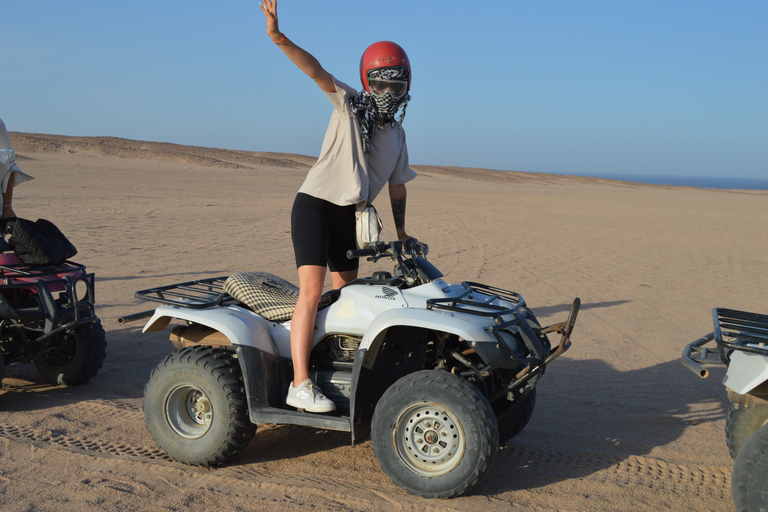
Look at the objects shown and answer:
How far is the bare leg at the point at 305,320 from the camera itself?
382cm

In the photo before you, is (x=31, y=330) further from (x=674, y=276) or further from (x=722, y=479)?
(x=674, y=276)

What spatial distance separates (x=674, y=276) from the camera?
1158 cm

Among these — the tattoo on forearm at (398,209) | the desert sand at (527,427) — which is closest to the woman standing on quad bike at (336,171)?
the tattoo on forearm at (398,209)

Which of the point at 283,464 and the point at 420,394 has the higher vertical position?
the point at 420,394

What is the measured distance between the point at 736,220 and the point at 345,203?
22990 millimetres

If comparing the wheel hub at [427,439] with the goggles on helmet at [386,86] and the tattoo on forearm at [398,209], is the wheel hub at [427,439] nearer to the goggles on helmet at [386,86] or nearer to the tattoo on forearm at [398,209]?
the tattoo on forearm at [398,209]

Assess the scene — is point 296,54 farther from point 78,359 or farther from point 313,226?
point 78,359

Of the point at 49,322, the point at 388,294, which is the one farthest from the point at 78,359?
the point at 388,294

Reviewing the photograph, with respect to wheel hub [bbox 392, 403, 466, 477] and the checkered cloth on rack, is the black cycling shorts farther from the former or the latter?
wheel hub [bbox 392, 403, 466, 477]

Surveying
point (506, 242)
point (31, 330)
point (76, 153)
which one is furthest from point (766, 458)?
point (76, 153)

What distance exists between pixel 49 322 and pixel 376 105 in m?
3.09

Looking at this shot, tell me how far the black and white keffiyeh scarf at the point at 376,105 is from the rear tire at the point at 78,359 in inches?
118

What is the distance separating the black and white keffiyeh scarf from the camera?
12.3 ft

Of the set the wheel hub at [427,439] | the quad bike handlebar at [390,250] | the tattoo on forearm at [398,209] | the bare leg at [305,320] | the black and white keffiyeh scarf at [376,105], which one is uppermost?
the black and white keffiyeh scarf at [376,105]
